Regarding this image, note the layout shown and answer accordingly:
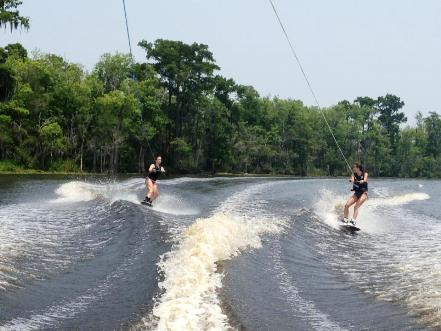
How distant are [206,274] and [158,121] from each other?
181 ft

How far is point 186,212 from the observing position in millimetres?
18938

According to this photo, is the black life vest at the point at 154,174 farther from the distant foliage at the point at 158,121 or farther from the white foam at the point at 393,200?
the white foam at the point at 393,200

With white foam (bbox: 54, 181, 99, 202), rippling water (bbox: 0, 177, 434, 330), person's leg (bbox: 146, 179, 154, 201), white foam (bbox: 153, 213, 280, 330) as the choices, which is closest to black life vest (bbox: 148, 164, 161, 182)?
person's leg (bbox: 146, 179, 154, 201)

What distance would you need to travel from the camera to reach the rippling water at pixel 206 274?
22.4 ft

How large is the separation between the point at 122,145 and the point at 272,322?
174 feet

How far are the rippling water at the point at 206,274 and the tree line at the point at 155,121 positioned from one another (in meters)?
15.2

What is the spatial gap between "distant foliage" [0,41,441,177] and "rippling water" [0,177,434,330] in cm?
1435

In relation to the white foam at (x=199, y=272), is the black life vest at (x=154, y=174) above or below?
above

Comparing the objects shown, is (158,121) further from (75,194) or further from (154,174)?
(154,174)

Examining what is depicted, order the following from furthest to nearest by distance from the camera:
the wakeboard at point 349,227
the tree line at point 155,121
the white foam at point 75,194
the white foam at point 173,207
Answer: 1. the tree line at point 155,121
2. the white foam at point 75,194
3. the white foam at point 173,207
4. the wakeboard at point 349,227

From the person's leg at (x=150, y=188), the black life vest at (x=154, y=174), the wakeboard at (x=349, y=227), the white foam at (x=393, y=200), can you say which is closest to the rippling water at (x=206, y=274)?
the wakeboard at (x=349, y=227)

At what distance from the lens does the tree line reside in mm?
49438

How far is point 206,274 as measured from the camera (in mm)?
8281

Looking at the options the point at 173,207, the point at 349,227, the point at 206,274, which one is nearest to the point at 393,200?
the point at 349,227
